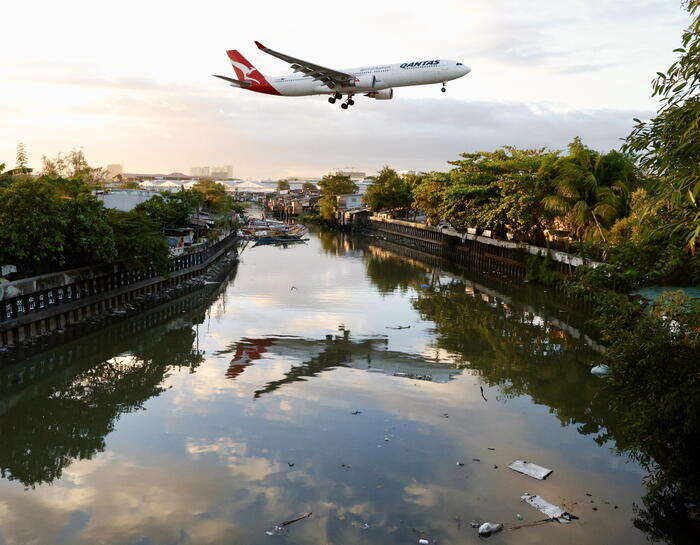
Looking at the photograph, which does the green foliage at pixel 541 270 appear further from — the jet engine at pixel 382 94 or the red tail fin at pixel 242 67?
the red tail fin at pixel 242 67

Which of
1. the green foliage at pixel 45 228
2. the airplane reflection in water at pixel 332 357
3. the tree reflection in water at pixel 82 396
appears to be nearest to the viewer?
the tree reflection in water at pixel 82 396

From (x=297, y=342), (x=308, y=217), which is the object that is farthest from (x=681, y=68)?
(x=308, y=217)

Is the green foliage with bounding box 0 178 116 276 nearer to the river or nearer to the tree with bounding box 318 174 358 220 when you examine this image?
the river

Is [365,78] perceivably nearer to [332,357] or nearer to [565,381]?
[332,357]

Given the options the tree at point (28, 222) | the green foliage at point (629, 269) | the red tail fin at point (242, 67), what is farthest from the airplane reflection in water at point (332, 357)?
the red tail fin at point (242, 67)

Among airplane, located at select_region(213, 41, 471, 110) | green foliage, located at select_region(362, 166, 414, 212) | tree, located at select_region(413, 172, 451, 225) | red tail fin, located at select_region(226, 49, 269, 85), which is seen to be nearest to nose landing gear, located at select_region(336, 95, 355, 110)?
airplane, located at select_region(213, 41, 471, 110)

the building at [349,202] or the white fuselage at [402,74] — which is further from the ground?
the white fuselage at [402,74]

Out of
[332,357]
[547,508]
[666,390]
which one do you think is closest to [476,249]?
[332,357]
